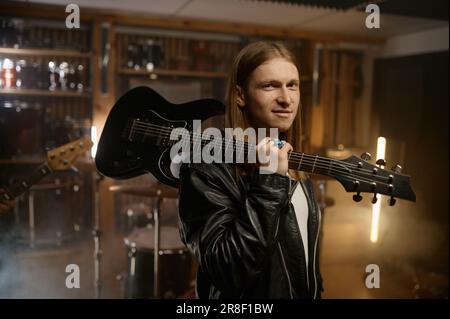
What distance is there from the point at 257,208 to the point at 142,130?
52 cm

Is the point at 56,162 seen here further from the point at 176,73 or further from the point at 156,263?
the point at 176,73

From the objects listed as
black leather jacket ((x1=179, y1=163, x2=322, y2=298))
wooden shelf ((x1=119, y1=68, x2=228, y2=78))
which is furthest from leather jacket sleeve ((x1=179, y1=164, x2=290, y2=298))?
wooden shelf ((x1=119, y1=68, x2=228, y2=78))

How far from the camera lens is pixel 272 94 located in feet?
3.88

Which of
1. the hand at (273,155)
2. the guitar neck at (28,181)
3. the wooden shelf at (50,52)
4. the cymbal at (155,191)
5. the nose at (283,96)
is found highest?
the wooden shelf at (50,52)

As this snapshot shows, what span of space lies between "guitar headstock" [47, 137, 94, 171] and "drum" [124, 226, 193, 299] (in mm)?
755

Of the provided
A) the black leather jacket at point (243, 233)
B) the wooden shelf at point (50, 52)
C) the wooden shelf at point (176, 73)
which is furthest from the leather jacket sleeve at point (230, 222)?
the wooden shelf at point (176, 73)

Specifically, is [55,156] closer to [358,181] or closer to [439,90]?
[358,181]

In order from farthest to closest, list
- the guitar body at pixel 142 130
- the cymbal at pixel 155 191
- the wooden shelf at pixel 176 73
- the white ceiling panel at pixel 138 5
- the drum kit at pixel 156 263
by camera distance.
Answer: the wooden shelf at pixel 176 73
the white ceiling panel at pixel 138 5
the drum kit at pixel 156 263
the cymbal at pixel 155 191
the guitar body at pixel 142 130

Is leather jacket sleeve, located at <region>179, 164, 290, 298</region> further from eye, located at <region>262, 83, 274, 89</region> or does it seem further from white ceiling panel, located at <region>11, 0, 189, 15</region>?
white ceiling panel, located at <region>11, 0, 189, 15</region>

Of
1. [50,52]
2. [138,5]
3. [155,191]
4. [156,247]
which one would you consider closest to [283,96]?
[155,191]

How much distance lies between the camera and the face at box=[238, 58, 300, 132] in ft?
3.85

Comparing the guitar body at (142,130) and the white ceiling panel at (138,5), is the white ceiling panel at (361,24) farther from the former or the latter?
the guitar body at (142,130)

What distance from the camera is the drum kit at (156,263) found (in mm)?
2609

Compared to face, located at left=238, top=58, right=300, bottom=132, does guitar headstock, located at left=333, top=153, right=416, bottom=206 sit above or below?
below
